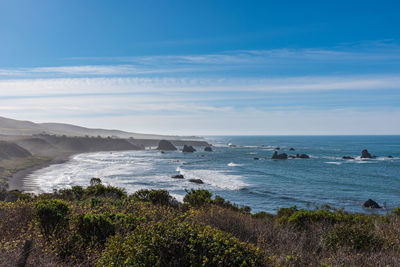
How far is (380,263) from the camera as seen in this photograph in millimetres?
6961

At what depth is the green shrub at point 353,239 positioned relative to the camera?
934 centimetres

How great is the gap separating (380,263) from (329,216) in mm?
6444

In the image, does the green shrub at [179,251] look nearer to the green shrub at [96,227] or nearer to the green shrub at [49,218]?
the green shrub at [96,227]

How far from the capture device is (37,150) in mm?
105375

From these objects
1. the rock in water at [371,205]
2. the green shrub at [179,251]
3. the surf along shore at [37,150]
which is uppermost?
the green shrub at [179,251]

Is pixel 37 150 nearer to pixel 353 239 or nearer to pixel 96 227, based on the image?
pixel 96 227

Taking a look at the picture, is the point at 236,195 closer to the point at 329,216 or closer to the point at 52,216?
the point at 329,216

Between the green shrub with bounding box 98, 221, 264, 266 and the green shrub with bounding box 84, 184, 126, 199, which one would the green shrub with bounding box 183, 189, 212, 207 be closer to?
the green shrub with bounding box 84, 184, 126, 199

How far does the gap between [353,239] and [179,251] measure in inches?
255

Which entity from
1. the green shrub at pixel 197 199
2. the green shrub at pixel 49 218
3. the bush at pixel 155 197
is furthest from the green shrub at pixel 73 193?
the green shrub at pixel 49 218

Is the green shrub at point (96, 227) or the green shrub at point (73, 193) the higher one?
the green shrub at point (96, 227)

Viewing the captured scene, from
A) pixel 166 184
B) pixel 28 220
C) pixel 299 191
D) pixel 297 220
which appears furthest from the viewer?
pixel 166 184

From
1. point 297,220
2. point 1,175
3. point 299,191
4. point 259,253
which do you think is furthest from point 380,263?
point 1,175

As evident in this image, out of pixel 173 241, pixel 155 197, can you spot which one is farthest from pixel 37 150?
pixel 173 241
